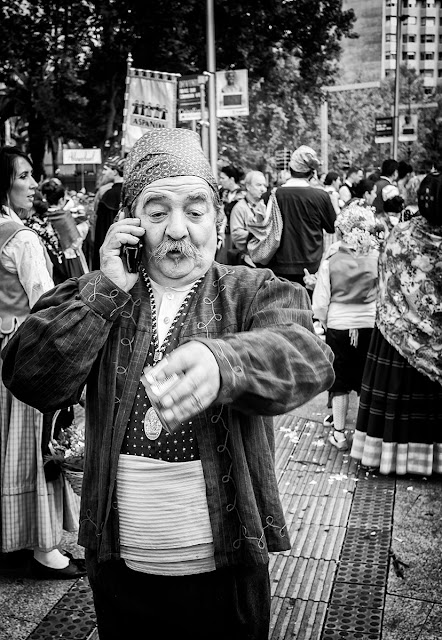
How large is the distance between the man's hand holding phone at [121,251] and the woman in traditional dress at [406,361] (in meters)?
3.07

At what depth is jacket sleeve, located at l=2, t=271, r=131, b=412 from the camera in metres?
1.98

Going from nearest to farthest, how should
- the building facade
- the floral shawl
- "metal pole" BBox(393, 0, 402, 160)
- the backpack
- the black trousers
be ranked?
the black trousers < the backpack < the floral shawl < "metal pole" BBox(393, 0, 402, 160) < the building facade

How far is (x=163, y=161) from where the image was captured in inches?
80.9

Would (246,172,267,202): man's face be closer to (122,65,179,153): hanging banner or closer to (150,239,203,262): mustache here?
(122,65,179,153): hanging banner

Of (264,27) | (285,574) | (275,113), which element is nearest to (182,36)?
(264,27)

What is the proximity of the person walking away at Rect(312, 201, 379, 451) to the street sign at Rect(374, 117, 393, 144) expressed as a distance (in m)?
19.5

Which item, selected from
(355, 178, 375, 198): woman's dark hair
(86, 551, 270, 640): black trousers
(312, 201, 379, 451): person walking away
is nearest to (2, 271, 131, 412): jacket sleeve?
(86, 551, 270, 640): black trousers

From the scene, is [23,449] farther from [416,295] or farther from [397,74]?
[397,74]

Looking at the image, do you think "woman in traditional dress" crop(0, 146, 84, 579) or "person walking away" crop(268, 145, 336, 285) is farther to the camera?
"person walking away" crop(268, 145, 336, 285)

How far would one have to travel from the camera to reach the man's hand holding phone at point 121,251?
2.00m

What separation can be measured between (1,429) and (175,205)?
2122mm

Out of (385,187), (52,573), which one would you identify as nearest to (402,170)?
(385,187)

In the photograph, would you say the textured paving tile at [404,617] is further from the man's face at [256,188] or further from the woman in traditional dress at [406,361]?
the man's face at [256,188]

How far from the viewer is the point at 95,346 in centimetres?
199
